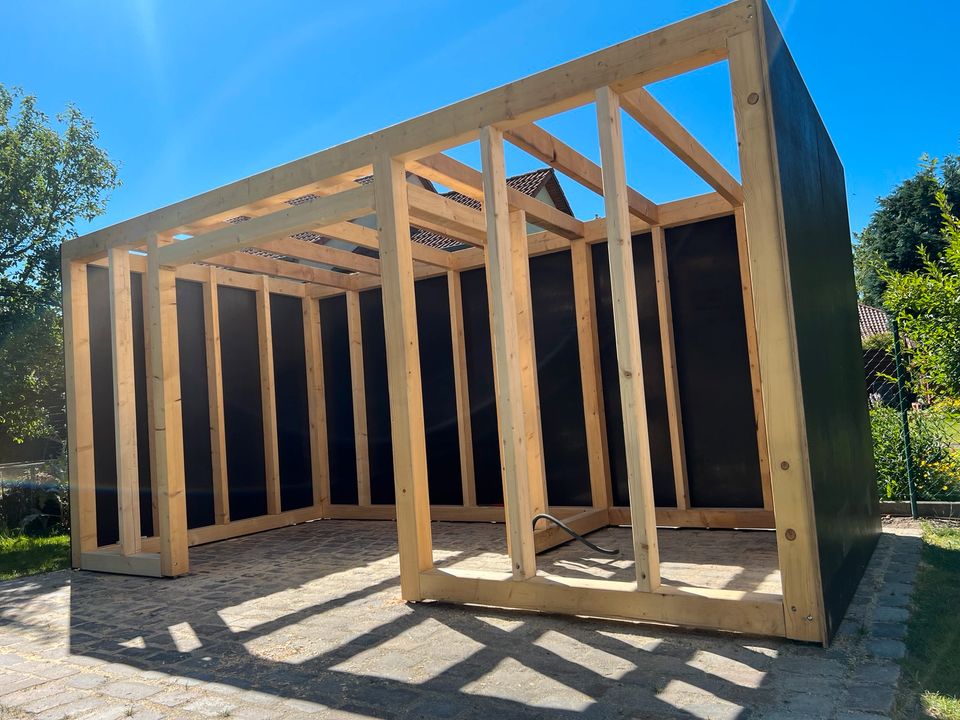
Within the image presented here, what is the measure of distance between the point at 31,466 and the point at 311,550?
5201mm

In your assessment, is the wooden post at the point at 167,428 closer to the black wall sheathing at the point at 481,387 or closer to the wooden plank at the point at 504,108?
the wooden plank at the point at 504,108

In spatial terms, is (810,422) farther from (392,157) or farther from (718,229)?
(718,229)

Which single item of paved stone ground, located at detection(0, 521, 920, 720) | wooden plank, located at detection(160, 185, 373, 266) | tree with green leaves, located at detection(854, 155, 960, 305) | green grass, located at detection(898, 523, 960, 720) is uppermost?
tree with green leaves, located at detection(854, 155, 960, 305)

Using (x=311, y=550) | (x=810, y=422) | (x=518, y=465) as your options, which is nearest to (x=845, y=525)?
(x=810, y=422)

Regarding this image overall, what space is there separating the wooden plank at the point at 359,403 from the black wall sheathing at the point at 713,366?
3597 millimetres

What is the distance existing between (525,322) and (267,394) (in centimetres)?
375

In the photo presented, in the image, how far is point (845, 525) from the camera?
380cm

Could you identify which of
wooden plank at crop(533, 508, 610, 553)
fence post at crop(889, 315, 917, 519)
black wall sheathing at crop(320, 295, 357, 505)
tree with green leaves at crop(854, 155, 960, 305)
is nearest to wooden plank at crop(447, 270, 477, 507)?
wooden plank at crop(533, 508, 610, 553)

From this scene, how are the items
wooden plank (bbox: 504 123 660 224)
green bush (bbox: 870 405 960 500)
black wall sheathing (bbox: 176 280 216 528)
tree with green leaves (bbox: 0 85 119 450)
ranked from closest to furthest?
wooden plank (bbox: 504 123 660 224) < green bush (bbox: 870 405 960 500) < black wall sheathing (bbox: 176 280 216 528) < tree with green leaves (bbox: 0 85 119 450)

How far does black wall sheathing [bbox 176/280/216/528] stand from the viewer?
280 inches

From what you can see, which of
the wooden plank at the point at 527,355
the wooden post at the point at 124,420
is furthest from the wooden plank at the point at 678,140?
the wooden post at the point at 124,420

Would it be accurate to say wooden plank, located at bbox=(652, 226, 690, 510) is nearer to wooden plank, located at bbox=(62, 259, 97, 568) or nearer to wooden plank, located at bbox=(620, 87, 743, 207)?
wooden plank, located at bbox=(620, 87, 743, 207)

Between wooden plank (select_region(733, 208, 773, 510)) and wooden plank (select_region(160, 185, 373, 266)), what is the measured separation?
3275mm

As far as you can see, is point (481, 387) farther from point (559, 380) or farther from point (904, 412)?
point (904, 412)
